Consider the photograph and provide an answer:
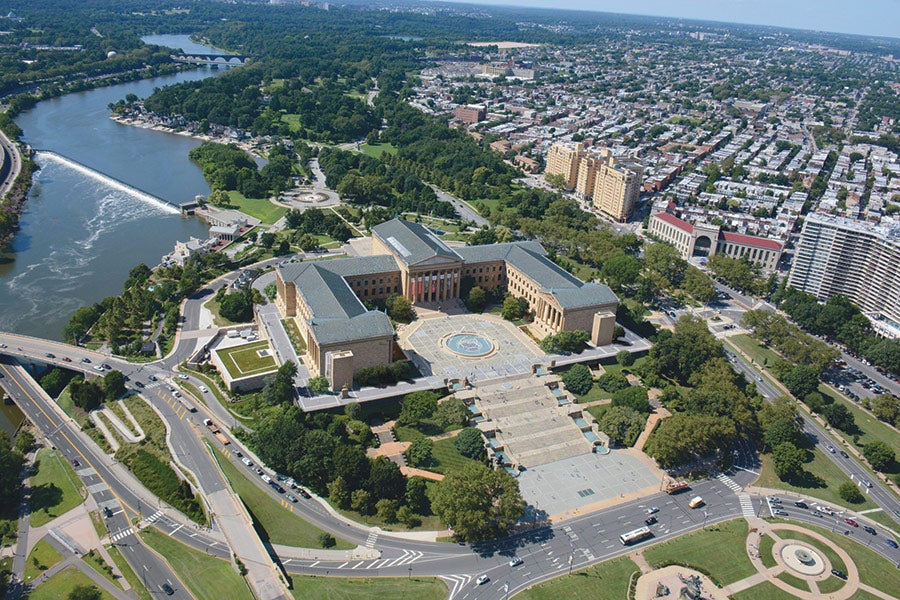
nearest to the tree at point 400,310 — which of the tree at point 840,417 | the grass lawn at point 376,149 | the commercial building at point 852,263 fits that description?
the tree at point 840,417

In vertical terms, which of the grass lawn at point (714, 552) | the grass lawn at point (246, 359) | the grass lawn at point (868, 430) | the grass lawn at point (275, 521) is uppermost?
the grass lawn at point (246, 359)

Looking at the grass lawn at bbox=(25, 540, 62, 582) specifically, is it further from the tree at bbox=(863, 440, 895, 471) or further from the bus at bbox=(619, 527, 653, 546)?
the tree at bbox=(863, 440, 895, 471)

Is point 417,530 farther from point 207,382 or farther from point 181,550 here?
point 207,382

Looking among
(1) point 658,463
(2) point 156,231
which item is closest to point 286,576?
(1) point 658,463

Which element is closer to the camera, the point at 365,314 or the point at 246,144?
the point at 365,314

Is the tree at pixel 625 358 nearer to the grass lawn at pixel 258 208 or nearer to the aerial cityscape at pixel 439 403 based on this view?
the aerial cityscape at pixel 439 403

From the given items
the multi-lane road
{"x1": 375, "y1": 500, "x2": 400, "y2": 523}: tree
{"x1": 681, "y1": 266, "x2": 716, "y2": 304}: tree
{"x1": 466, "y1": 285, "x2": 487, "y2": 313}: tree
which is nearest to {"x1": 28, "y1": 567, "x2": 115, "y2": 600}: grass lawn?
the multi-lane road
